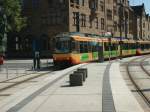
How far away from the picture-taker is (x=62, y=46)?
41344mm

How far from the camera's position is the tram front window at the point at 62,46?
4119cm

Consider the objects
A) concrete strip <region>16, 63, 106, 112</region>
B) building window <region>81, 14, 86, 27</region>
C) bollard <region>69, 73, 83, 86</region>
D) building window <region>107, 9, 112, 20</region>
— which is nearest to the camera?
concrete strip <region>16, 63, 106, 112</region>

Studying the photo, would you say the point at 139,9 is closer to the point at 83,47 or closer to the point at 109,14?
the point at 109,14

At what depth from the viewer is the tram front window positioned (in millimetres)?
41188

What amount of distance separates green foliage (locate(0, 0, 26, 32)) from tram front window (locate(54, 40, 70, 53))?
3152 centimetres

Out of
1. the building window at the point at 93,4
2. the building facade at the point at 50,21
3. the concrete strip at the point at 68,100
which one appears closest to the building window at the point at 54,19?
the building facade at the point at 50,21

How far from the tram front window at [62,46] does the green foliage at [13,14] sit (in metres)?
31.5

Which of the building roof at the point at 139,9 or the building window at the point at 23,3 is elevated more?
the building roof at the point at 139,9

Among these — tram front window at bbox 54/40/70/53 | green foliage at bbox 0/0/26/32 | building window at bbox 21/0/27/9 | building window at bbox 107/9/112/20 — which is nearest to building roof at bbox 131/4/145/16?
building window at bbox 107/9/112/20

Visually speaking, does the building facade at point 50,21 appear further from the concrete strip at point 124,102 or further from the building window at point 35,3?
the concrete strip at point 124,102

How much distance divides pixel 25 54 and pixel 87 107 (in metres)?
65.9

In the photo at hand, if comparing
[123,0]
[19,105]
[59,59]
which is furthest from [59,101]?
[123,0]

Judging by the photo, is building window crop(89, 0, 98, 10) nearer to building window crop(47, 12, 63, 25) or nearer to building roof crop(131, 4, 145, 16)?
building window crop(47, 12, 63, 25)

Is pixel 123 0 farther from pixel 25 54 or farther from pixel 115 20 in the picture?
pixel 25 54
